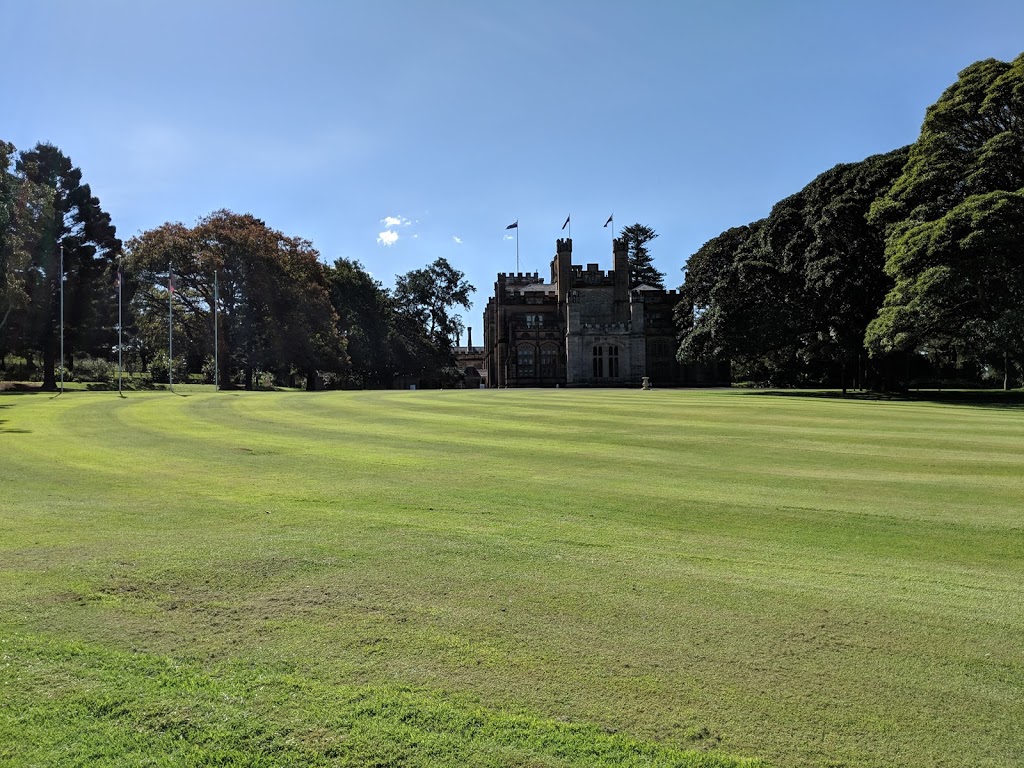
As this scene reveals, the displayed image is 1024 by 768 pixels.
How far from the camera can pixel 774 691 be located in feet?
10.9

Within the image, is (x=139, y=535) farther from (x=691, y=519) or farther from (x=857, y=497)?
(x=857, y=497)

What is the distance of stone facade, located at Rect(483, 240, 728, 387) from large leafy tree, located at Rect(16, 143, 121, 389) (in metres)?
37.8

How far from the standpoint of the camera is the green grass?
2.90 m

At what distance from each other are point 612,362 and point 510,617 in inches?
2439

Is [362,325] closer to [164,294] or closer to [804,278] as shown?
[164,294]

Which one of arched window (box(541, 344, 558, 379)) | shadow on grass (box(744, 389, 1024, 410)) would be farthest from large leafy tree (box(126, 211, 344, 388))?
shadow on grass (box(744, 389, 1024, 410))

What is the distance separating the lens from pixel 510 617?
167 inches

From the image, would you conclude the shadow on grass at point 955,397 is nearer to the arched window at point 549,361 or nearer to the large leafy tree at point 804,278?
the large leafy tree at point 804,278

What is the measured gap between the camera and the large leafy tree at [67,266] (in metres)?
43.5

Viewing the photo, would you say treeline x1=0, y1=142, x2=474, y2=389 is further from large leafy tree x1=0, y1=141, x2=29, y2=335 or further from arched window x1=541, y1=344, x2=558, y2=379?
arched window x1=541, y1=344, x2=558, y2=379

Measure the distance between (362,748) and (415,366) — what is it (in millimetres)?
68800

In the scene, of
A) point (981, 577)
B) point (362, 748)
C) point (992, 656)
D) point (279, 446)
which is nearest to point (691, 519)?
point (981, 577)

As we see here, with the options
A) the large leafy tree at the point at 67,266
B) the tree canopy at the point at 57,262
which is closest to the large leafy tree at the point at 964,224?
the tree canopy at the point at 57,262

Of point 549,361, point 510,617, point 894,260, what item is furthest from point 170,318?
point 510,617
